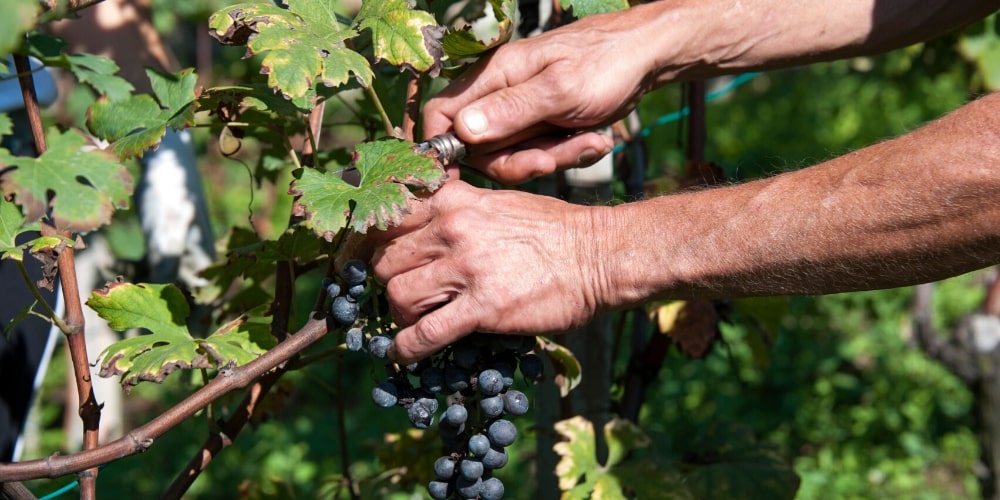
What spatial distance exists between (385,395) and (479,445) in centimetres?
17

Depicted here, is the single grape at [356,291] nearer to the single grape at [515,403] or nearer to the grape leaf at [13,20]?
the single grape at [515,403]

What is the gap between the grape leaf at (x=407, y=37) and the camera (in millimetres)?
1490

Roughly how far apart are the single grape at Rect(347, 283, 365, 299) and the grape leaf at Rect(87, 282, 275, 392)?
0.21 m

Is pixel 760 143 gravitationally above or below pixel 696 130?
below

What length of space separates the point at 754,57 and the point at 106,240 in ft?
5.57

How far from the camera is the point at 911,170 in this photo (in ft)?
4.81

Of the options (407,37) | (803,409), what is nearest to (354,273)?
(407,37)

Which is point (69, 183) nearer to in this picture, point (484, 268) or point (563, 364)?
point (484, 268)

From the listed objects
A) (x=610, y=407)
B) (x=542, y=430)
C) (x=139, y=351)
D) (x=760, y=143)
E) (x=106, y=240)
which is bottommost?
(x=760, y=143)

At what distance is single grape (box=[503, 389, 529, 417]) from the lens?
5.06 ft

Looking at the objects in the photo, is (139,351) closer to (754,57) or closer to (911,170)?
(911,170)

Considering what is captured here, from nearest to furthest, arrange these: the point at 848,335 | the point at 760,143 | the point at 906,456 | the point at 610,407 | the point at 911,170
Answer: the point at 911,170 → the point at 610,407 → the point at 906,456 → the point at 848,335 → the point at 760,143

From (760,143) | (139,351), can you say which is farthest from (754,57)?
(760,143)

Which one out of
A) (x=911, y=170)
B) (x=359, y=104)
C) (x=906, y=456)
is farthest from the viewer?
(x=906, y=456)
